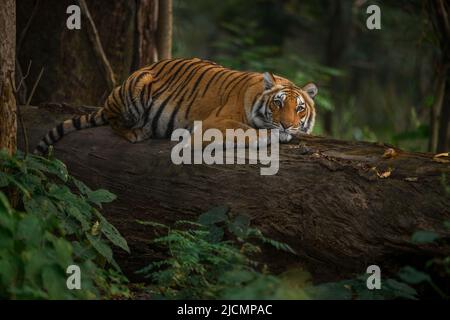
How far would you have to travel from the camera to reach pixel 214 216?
537 cm

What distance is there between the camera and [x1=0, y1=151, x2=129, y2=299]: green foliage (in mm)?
4078

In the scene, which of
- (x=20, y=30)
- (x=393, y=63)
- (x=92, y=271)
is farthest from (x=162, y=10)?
(x=393, y=63)

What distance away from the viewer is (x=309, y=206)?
524cm

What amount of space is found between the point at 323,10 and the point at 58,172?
12.7 m

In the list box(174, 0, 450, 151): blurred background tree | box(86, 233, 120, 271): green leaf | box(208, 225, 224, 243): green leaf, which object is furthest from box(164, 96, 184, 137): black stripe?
box(174, 0, 450, 151): blurred background tree

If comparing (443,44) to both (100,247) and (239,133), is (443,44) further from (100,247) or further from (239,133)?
(100,247)

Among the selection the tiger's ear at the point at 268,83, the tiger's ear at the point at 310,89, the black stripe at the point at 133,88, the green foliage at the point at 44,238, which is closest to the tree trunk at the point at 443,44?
the tiger's ear at the point at 310,89

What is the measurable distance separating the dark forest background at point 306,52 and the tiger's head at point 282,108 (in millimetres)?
1930

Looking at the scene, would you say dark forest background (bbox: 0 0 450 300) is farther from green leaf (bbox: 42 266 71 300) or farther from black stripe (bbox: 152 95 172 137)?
black stripe (bbox: 152 95 172 137)

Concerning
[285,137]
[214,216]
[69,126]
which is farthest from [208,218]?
[69,126]

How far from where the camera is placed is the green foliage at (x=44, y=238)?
4.08 metres

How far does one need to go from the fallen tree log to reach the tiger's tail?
0.46m

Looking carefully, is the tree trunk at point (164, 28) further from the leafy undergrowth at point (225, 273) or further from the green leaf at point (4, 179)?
the green leaf at point (4, 179)

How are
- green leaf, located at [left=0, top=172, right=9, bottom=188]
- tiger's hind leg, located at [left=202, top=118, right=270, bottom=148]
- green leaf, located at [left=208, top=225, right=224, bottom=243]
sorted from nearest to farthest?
green leaf, located at [left=0, top=172, right=9, bottom=188] → green leaf, located at [left=208, top=225, right=224, bottom=243] → tiger's hind leg, located at [left=202, top=118, right=270, bottom=148]
